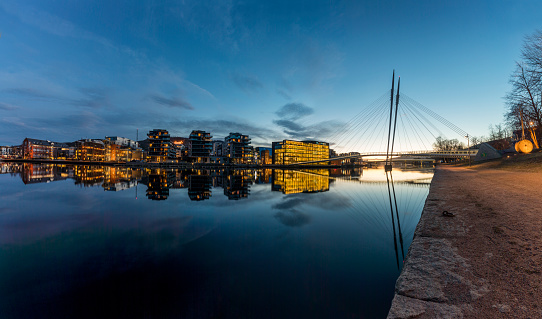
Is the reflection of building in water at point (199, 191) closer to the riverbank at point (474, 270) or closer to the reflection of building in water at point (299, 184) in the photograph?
the reflection of building in water at point (299, 184)

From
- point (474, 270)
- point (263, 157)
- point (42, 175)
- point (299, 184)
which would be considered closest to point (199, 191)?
point (299, 184)

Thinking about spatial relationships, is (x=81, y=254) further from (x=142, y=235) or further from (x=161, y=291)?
(x=161, y=291)

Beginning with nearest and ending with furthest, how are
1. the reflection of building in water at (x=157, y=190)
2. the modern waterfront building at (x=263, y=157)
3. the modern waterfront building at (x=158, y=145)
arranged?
1. the reflection of building in water at (x=157, y=190)
2. the modern waterfront building at (x=158, y=145)
3. the modern waterfront building at (x=263, y=157)

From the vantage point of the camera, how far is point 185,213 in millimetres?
13125

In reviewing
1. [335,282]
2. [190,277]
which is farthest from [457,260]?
[190,277]

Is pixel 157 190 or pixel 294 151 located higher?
pixel 294 151

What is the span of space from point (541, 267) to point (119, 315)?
7.52m

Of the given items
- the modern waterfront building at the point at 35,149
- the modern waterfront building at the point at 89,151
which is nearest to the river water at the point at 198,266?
the modern waterfront building at the point at 89,151

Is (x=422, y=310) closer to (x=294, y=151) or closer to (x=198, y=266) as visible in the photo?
(x=198, y=266)

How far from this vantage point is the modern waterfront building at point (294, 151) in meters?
Result: 164

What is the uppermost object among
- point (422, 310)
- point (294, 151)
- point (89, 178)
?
point (294, 151)

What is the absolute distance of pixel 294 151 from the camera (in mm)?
169625

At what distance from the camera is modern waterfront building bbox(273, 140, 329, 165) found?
164m

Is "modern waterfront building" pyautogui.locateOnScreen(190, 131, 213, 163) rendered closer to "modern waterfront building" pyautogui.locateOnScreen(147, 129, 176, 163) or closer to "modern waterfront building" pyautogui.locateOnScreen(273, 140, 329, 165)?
"modern waterfront building" pyautogui.locateOnScreen(147, 129, 176, 163)
